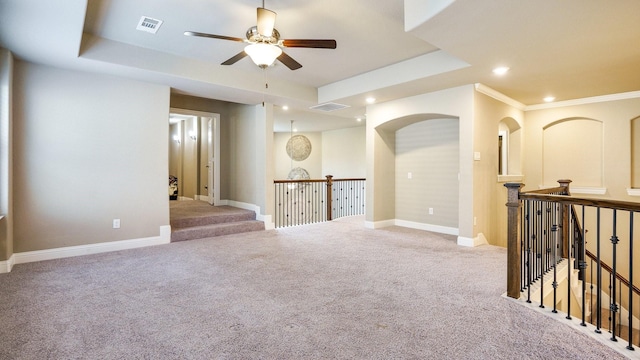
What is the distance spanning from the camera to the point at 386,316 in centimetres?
249

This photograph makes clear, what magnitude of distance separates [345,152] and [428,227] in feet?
16.4

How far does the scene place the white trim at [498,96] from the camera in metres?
4.73

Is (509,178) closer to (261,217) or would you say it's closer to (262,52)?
(261,217)

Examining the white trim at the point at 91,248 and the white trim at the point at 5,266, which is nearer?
the white trim at the point at 5,266

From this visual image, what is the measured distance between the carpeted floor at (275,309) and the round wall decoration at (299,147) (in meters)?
7.37

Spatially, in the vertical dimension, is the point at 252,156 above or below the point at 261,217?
above

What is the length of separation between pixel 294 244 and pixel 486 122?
3.58 metres

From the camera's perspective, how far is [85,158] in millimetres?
4238

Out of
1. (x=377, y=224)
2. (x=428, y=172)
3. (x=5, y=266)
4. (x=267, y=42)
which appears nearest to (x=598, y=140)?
(x=428, y=172)

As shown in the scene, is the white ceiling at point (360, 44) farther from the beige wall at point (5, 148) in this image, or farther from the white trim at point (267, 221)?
the white trim at point (267, 221)

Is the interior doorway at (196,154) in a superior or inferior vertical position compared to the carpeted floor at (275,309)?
superior

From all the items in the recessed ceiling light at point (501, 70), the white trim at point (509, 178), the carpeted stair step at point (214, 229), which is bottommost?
the carpeted stair step at point (214, 229)

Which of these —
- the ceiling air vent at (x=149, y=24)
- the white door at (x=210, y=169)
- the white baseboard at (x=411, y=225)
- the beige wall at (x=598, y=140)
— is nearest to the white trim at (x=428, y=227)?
the white baseboard at (x=411, y=225)

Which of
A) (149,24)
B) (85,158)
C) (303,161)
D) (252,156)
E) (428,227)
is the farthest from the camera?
(303,161)
